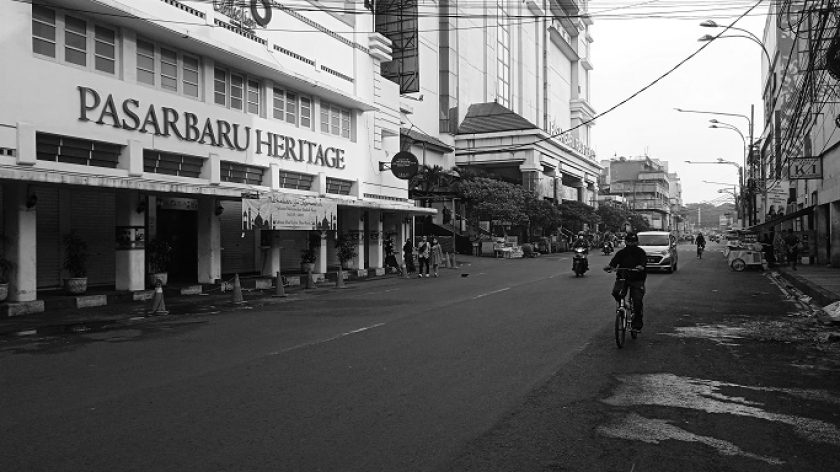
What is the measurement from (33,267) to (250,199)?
7.13m

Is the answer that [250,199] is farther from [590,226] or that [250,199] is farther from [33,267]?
[590,226]

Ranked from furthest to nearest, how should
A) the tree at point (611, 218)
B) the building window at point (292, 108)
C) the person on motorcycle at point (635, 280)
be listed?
the tree at point (611, 218) → the building window at point (292, 108) → the person on motorcycle at point (635, 280)

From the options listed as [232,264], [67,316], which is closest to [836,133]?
[232,264]

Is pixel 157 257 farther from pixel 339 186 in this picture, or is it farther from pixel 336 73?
pixel 336 73

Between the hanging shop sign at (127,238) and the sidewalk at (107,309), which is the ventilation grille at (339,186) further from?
the hanging shop sign at (127,238)

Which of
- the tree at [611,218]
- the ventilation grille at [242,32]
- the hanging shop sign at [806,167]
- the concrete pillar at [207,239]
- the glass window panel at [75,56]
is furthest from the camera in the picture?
the tree at [611,218]

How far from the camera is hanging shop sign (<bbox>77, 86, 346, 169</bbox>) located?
17.2m

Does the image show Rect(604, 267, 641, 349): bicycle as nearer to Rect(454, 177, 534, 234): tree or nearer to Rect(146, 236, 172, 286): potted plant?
Rect(146, 236, 172, 286): potted plant

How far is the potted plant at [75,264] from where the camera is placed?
54.8 feet

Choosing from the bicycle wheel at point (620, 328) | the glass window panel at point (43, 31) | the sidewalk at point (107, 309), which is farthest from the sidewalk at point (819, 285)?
the glass window panel at point (43, 31)

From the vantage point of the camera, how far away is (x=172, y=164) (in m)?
20.1

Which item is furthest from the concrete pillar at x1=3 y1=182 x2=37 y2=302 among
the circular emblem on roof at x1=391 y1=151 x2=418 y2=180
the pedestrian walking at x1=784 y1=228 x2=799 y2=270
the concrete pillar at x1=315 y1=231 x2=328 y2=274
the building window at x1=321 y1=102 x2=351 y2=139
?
the pedestrian walking at x1=784 y1=228 x2=799 y2=270

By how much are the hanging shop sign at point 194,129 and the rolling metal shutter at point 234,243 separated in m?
2.68

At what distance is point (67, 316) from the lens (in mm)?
14633
